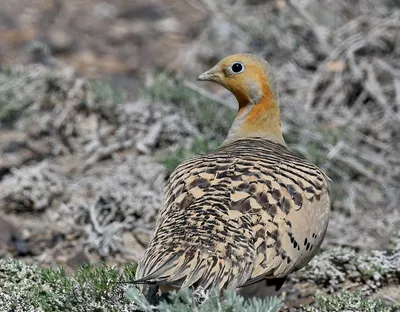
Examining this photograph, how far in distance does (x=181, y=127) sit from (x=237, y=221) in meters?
3.81

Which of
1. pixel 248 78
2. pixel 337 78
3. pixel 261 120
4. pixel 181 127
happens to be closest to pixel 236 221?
pixel 261 120

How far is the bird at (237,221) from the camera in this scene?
3795 mm

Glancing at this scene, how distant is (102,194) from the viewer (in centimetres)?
662

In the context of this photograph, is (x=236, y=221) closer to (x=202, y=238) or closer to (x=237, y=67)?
(x=202, y=238)

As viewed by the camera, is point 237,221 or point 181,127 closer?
point 237,221

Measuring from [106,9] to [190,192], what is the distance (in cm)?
829

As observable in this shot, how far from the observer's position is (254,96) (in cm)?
566

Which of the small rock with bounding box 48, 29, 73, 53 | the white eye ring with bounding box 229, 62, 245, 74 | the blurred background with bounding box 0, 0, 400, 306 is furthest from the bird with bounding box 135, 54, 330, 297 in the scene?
the small rock with bounding box 48, 29, 73, 53

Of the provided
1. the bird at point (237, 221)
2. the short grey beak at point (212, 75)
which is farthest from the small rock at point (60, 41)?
the bird at point (237, 221)

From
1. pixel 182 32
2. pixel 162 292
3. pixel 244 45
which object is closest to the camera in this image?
pixel 162 292

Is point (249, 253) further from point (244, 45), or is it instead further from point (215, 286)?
point (244, 45)

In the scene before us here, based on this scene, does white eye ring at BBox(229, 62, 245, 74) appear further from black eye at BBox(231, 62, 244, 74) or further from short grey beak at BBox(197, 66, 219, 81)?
short grey beak at BBox(197, 66, 219, 81)

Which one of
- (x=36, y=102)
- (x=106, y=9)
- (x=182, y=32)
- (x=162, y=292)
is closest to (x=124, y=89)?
(x=36, y=102)

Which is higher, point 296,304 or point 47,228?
point 296,304
